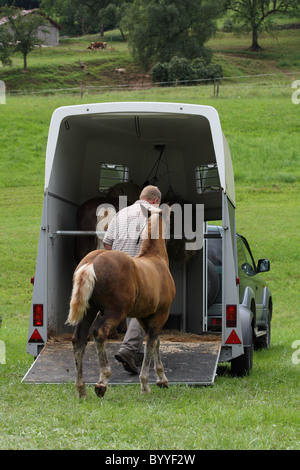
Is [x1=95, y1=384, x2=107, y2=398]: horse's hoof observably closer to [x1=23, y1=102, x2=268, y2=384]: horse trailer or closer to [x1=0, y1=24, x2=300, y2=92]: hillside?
[x1=23, y1=102, x2=268, y2=384]: horse trailer

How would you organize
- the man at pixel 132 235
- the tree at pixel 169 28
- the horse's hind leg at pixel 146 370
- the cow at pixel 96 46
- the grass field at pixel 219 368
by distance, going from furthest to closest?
1. the cow at pixel 96 46
2. the tree at pixel 169 28
3. the man at pixel 132 235
4. the horse's hind leg at pixel 146 370
5. the grass field at pixel 219 368

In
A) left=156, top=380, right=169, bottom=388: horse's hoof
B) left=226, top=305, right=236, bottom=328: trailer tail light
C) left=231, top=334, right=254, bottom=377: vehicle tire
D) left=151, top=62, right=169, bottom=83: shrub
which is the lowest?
left=231, top=334, right=254, bottom=377: vehicle tire

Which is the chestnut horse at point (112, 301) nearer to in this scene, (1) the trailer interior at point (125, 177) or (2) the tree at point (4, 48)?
(1) the trailer interior at point (125, 177)

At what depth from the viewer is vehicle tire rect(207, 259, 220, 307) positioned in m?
9.06

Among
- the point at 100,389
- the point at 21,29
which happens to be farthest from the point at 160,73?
the point at 100,389

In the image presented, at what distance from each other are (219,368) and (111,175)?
10.7ft

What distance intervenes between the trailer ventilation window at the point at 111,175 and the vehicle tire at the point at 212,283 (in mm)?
2112

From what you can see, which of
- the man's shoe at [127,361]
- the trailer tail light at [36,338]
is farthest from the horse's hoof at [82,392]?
the trailer tail light at [36,338]

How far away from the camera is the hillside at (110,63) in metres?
62.2

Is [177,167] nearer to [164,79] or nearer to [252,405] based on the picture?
[252,405]

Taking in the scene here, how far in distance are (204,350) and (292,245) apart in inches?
498

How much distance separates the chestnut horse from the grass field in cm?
30

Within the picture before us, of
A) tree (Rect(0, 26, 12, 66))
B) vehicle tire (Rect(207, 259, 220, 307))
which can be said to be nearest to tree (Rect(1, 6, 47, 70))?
tree (Rect(0, 26, 12, 66))
